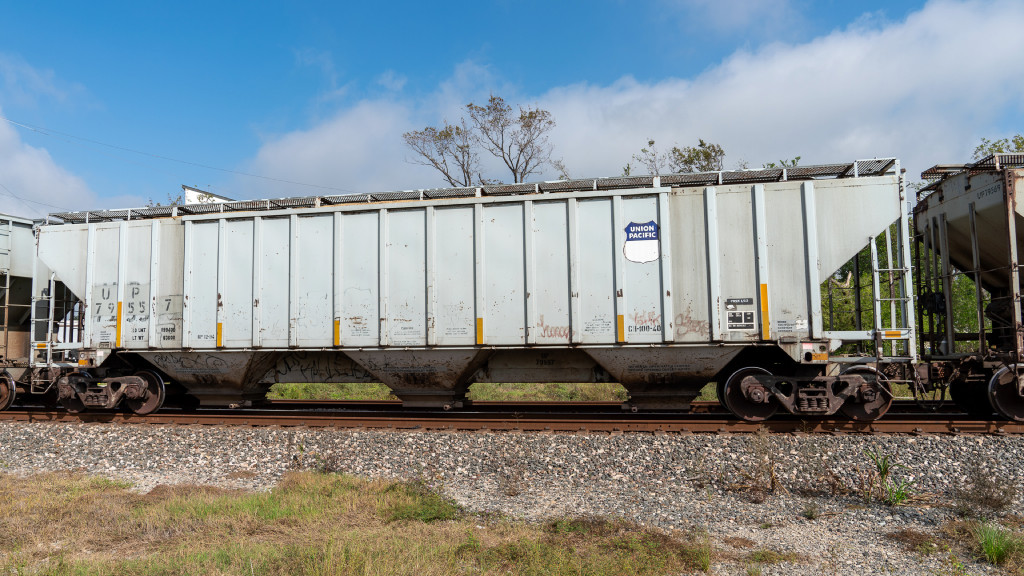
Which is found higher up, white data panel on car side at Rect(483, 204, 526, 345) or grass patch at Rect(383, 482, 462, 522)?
white data panel on car side at Rect(483, 204, 526, 345)

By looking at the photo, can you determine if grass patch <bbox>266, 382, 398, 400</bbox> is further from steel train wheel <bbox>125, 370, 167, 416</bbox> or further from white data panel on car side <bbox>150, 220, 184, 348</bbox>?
white data panel on car side <bbox>150, 220, 184, 348</bbox>

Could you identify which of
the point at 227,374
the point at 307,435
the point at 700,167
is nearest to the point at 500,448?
the point at 307,435

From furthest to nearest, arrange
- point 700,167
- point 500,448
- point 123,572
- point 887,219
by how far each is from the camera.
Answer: point 700,167 < point 887,219 < point 500,448 < point 123,572

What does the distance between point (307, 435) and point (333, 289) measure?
234cm

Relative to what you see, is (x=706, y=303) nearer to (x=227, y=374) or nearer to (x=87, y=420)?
(x=227, y=374)

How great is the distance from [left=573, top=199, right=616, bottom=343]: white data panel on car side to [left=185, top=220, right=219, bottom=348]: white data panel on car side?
6.17 metres

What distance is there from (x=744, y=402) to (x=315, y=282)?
7.00 metres

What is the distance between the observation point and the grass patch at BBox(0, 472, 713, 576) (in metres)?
4.08

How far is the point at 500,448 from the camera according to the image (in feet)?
25.3

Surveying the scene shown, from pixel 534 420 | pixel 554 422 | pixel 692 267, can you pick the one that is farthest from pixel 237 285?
pixel 692 267

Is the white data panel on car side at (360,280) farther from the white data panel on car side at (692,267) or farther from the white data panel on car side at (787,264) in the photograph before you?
the white data panel on car side at (787,264)

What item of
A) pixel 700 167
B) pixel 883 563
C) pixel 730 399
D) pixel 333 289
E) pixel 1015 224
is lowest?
pixel 883 563

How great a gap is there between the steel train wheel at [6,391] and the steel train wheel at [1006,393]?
52.3 feet

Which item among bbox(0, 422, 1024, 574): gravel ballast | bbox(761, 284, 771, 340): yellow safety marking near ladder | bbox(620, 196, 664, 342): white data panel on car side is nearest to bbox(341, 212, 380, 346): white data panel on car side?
bbox(0, 422, 1024, 574): gravel ballast
